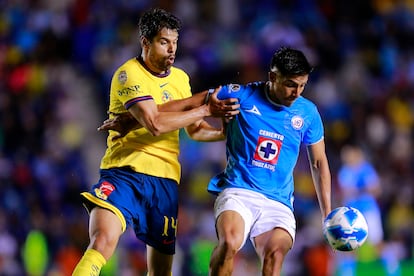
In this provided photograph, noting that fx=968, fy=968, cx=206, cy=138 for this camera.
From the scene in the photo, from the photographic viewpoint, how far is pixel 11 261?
44.8ft

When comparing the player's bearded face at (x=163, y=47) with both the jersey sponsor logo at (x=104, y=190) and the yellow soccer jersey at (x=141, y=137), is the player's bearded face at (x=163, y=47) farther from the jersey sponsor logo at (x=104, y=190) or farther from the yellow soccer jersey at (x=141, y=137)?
the jersey sponsor logo at (x=104, y=190)

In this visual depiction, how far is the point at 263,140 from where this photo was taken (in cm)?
733

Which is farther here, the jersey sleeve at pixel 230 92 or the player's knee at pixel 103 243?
the jersey sleeve at pixel 230 92

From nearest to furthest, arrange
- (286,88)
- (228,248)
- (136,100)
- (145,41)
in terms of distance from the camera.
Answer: (228,248) → (286,88) → (136,100) → (145,41)

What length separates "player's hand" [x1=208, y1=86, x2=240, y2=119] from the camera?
732 centimetres

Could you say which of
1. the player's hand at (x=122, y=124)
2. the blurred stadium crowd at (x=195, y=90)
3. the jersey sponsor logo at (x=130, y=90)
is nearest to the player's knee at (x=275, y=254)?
the player's hand at (x=122, y=124)

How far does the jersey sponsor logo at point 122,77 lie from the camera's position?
7.41 metres

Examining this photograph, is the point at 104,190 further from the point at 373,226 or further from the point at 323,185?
the point at 373,226

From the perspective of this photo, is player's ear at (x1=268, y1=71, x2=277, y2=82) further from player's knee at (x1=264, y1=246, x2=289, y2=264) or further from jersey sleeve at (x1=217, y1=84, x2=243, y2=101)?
player's knee at (x1=264, y1=246, x2=289, y2=264)

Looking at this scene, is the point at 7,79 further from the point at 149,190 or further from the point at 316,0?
the point at 149,190

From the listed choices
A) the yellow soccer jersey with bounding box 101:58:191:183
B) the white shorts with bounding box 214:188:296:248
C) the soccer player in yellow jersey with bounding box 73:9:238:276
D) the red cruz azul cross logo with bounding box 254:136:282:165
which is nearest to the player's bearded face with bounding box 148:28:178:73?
the soccer player in yellow jersey with bounding box 73:9:238:276

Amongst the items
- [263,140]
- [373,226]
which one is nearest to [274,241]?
[263,140]

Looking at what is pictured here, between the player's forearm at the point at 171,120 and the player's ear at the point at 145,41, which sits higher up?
the player's ear at the point at 145,41

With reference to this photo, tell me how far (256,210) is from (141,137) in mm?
1059
